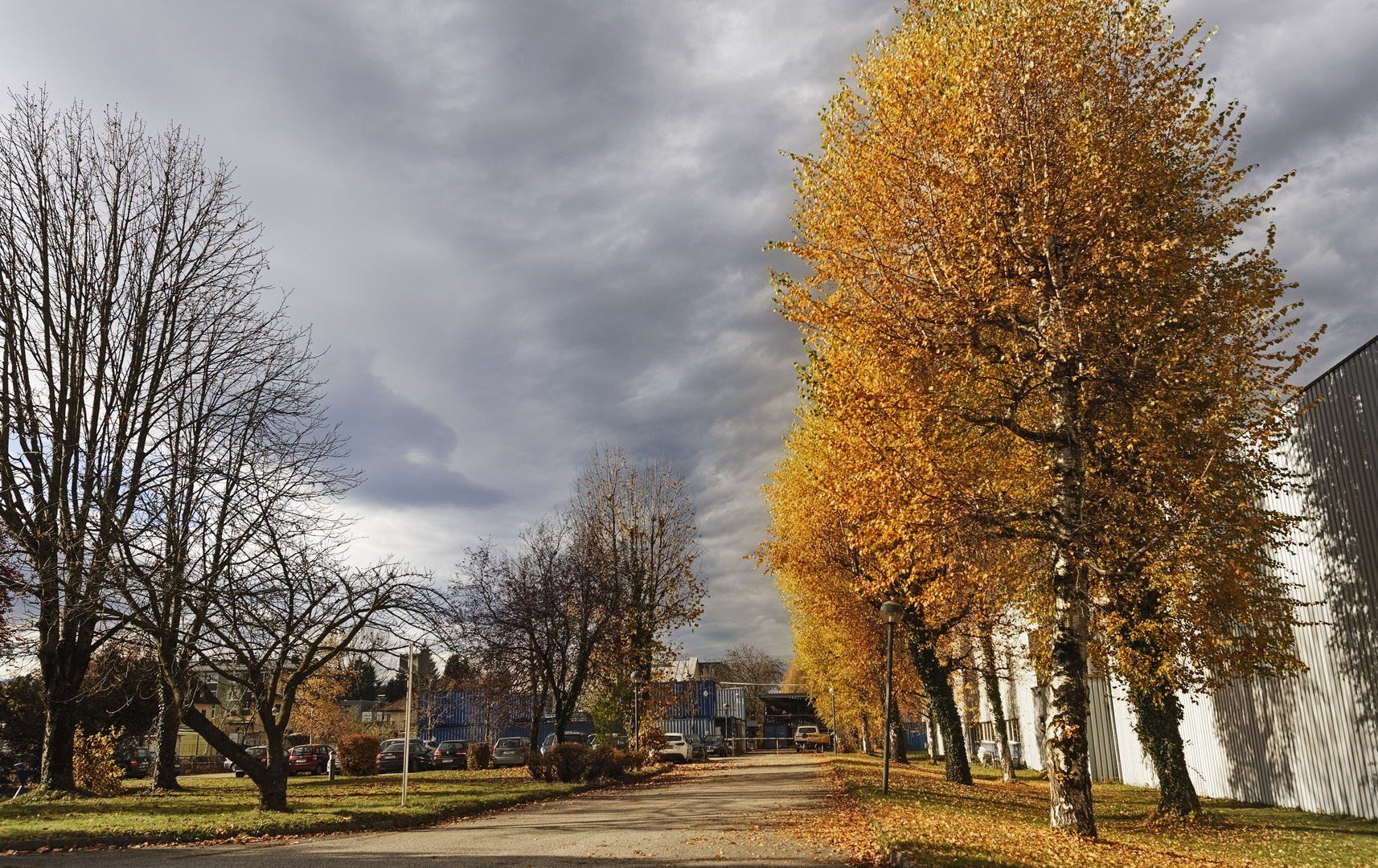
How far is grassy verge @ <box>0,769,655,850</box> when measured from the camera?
466 inches

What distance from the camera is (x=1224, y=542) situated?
1318 centimetres

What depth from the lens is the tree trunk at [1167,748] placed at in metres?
14.8

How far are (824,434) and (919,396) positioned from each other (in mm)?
1592

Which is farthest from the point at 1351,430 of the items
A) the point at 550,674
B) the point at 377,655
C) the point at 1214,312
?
the point at 550,674

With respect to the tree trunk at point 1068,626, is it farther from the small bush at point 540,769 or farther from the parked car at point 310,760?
the parked car at point 310,760

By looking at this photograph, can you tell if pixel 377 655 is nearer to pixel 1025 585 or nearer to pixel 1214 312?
pixel 1025 585

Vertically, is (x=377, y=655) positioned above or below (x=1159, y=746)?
above

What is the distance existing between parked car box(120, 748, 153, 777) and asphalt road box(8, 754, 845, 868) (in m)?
26.8

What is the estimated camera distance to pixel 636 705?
31.2 m

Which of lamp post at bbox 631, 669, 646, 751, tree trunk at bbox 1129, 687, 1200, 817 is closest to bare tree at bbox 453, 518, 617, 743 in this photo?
lamp post at bbox 631, 669, 646, 751

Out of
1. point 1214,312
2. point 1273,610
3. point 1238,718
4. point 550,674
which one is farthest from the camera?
point 550,674

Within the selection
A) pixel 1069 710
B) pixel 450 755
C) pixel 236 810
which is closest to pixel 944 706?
pixel 1069 710

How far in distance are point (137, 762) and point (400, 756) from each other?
36.6 ft

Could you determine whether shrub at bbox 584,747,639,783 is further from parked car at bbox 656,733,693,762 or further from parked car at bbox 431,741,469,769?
parked car at bbox 431,741,469,769
